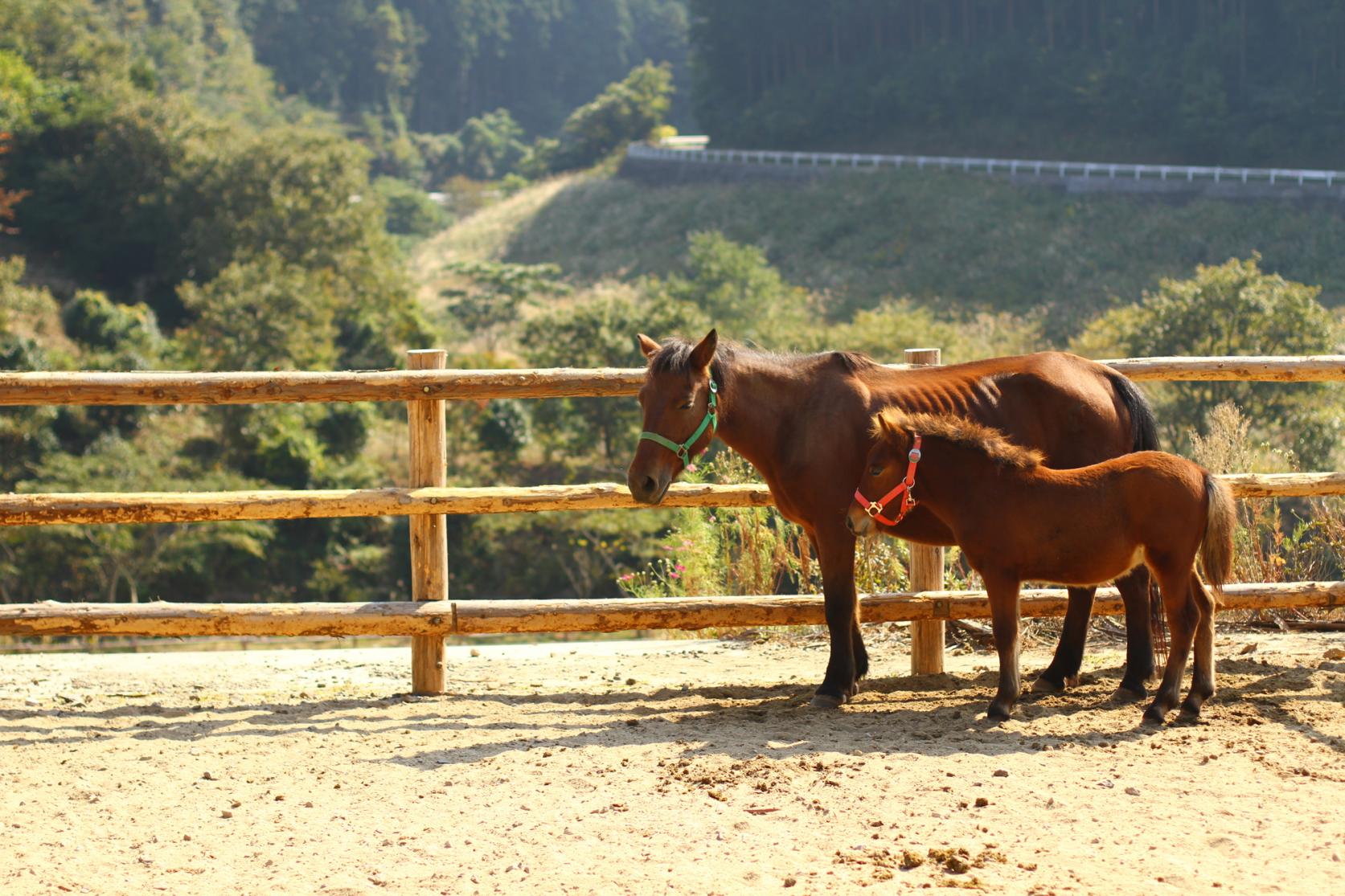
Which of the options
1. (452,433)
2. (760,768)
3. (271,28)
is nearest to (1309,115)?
(452,433)

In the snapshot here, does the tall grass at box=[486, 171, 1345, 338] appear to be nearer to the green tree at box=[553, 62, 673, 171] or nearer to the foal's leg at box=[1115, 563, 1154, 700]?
the green tree at box=[553, 62, 673, 171]

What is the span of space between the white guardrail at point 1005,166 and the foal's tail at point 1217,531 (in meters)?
40.0

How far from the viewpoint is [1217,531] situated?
5000 mm

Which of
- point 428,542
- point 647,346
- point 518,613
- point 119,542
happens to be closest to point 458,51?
point 119,542

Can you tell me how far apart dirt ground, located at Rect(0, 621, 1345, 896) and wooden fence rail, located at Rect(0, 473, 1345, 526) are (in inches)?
32.9

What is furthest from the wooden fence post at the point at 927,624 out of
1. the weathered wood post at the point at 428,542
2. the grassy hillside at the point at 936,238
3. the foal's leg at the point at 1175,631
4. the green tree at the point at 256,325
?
the grassy hillside at the point at 936,238

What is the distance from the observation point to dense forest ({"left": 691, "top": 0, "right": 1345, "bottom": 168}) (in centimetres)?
4575

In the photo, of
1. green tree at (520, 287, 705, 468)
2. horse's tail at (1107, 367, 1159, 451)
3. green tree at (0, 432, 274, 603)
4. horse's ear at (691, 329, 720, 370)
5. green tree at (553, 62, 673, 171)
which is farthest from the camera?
green tree at (553, 62, 673, 171)

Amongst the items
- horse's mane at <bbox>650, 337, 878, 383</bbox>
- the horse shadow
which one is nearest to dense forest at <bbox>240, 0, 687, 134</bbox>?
horse's mane at <bbox>650, 337, 878, 383</bbox>

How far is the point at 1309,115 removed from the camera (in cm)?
4500

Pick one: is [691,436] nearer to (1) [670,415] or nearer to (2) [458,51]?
(1) [670,415]

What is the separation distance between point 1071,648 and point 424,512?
2946 mm

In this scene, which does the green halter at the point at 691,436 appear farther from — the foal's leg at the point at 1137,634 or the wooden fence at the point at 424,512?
the foal's leg at the point at 1137,634

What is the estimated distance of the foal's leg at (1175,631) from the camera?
5043 mm
